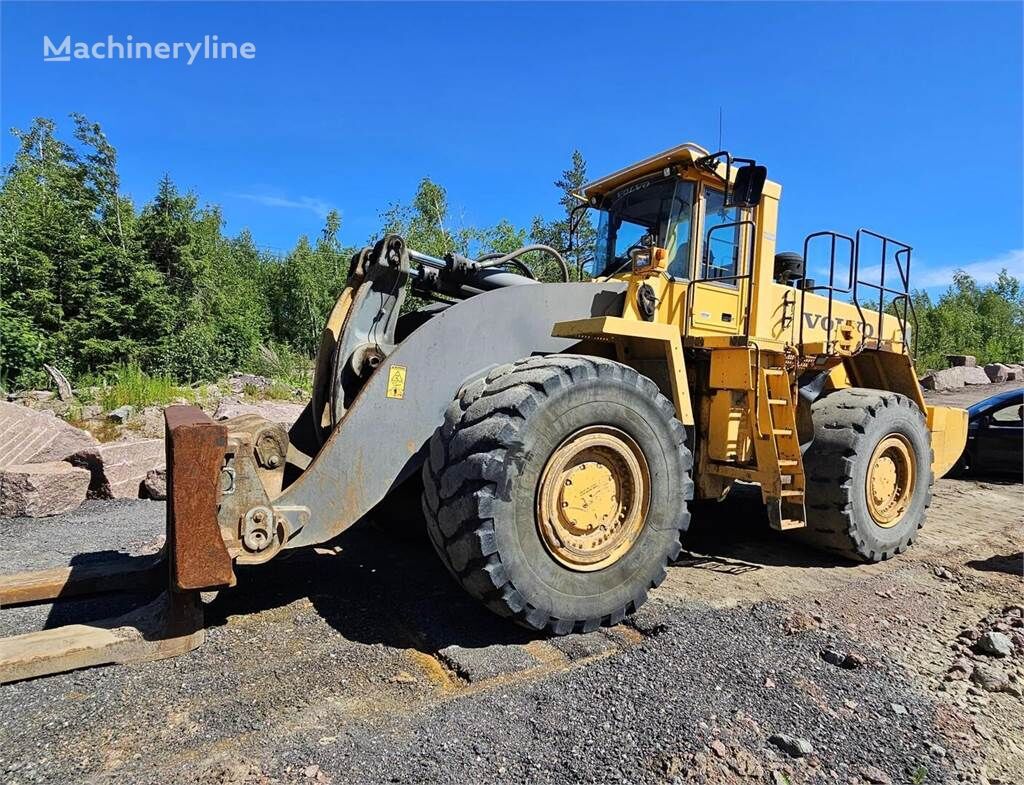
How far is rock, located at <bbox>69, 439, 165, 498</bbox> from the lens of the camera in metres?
6.34

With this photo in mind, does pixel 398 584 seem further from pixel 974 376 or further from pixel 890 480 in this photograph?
pixel 974 376

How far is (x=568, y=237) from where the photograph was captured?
5.56 m

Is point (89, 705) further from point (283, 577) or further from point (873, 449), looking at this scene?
point (873, 449)

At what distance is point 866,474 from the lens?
5.16 metres

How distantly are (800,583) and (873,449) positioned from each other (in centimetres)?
146

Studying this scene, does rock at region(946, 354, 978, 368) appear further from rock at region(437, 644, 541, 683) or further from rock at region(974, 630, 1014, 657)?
rock at region(437, 644, 541, 683)

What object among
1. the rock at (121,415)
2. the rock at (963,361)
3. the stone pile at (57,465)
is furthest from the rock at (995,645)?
the rock at (963,361)

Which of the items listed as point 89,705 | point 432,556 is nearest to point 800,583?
point 432,556

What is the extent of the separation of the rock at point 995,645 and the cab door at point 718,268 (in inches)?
97.3

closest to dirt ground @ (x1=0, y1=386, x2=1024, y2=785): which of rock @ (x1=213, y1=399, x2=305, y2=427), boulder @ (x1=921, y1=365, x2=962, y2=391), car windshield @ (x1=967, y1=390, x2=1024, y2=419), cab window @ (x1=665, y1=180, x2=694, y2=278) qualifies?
cab window @ (x1=665, y1=180, x2=694, y2=278)

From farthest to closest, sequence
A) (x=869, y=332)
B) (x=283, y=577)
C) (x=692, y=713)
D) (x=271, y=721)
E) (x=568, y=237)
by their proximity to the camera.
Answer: (x=869, y=332), (x=568, y=237), (x=283, y=577), (x=692, y=713), (x=271, y=721)

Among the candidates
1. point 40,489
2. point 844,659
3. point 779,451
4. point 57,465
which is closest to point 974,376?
point 779,451

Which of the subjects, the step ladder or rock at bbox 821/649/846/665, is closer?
rock at bbox 821/649/846/665

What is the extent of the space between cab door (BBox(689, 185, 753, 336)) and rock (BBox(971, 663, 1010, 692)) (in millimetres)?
2552
